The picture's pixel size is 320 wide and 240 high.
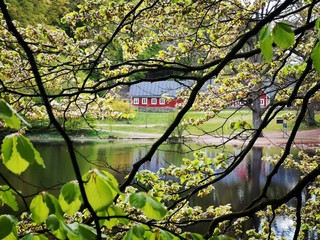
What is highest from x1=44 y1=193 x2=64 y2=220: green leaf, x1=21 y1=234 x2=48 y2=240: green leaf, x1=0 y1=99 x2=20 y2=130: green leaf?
x1=0 y1=99 x2=20 y2=130: green leaf

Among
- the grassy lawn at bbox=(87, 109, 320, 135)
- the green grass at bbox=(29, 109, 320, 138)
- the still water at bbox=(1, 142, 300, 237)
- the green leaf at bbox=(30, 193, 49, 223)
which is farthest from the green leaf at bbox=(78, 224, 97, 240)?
the grassy lawn at bbox=(87, 109, 320, 135)

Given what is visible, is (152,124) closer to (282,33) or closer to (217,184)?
(217,184)

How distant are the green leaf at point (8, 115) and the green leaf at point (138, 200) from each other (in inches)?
12.8

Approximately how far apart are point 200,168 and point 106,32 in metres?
1.97

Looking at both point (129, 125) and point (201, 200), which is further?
point (129, 125)

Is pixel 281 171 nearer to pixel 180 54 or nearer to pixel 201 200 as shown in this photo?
pixel 201 200

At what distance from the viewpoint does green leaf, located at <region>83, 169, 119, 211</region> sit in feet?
3.15

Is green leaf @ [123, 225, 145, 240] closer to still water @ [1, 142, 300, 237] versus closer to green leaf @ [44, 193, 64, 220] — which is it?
green leaf @ [44, 193, 64, 220]

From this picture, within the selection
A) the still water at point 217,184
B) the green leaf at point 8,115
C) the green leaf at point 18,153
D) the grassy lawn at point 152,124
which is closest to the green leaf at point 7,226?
the green leaf at point 18,153

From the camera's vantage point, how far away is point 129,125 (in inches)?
1510

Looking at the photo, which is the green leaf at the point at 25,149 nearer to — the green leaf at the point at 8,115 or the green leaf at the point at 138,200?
the green leaf at the point at 8,115

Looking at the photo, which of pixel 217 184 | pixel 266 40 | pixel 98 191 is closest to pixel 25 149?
pixel 98 191

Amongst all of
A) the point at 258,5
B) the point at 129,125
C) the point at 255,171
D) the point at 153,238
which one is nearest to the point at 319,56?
the point at 153,238

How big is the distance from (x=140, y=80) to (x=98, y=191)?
1.69 metres
